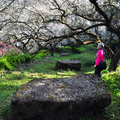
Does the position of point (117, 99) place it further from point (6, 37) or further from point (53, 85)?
point (6, 37)

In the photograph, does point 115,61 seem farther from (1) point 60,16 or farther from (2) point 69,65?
(1) point 60,16

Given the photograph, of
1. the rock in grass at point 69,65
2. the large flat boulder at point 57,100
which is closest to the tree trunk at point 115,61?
the rock in grass at point 69,65

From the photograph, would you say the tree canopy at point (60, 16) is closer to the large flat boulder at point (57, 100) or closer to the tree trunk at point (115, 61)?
the tree trunk at point (115, 61)

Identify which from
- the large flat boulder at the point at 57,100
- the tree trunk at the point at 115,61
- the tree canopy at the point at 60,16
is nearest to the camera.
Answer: the large flat boulder at the point at 57,100

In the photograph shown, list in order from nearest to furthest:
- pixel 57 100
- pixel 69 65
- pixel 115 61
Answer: pixel 57 100
pixel 115 61
pixel 69 65

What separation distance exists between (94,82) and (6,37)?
12118 millimetres

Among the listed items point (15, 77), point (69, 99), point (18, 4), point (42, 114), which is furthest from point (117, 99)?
point (18, 4)

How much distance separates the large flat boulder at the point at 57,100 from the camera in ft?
9.32

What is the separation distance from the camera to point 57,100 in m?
2.97

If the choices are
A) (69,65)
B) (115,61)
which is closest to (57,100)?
(115,61)

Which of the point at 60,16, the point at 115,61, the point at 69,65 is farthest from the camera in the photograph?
the point at 69,65

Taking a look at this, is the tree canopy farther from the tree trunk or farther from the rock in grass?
the rock in grass

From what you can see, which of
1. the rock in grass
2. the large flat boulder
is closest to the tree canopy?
the rock in grass

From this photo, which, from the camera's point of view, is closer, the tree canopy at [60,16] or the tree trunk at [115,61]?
the tree canopy at [60,16]
